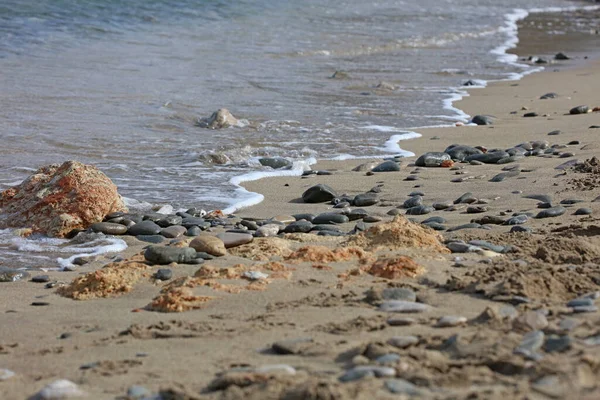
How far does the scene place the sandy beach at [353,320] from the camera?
Result: 2.41 meters

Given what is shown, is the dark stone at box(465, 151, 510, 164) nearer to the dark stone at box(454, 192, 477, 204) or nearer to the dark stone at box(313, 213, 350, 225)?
the dark stone at box(454, 192, 477, 204)

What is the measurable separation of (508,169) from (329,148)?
5.91 ft

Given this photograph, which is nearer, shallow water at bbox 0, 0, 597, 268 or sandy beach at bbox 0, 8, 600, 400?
sandy beach at bbox 0, 8, 600, 400

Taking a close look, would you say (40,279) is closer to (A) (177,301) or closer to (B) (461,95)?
(A) (177,301)

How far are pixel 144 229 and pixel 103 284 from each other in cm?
104

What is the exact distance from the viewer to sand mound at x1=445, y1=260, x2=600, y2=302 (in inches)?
125

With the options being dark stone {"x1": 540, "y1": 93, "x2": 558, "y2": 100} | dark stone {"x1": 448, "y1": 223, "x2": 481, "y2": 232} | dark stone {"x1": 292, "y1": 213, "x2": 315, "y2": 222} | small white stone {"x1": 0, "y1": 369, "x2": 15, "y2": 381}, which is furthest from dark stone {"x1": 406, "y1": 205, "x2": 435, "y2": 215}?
dark stone {"x1": 540, "y1": 93, "x2": 558, "y2": 100}

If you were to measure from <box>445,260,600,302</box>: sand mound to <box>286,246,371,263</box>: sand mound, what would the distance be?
1.95 feet

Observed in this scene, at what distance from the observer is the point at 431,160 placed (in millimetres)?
6371

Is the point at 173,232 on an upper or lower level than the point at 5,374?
lower

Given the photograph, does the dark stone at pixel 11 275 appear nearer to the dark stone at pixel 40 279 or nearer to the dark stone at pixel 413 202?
the dark stone at pixel 40 279

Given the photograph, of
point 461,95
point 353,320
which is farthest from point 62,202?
point 461,95

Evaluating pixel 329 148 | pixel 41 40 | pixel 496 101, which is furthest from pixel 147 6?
pixel 329 148

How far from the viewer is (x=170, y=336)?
3047 mm
